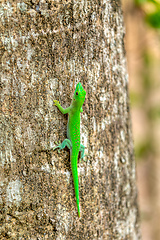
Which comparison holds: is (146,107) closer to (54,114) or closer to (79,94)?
(79,94)

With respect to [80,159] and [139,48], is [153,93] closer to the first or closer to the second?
[139,48]

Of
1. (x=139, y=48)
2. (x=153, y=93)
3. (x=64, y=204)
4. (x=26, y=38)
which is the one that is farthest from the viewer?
(x=153, y=93)

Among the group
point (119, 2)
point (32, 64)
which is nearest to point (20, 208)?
point (32, 64)

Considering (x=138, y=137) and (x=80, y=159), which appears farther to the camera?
(x=138, y=137)

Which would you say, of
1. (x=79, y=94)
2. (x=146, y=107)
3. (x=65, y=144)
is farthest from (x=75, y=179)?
(x=146, y=107)

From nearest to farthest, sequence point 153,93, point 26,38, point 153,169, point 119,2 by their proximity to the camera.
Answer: point 26,38, point 119,2, point 153,93, point 153,169

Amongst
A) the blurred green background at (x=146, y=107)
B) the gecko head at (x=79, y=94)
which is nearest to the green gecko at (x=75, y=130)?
the gecko head at (x=79, y=94)
